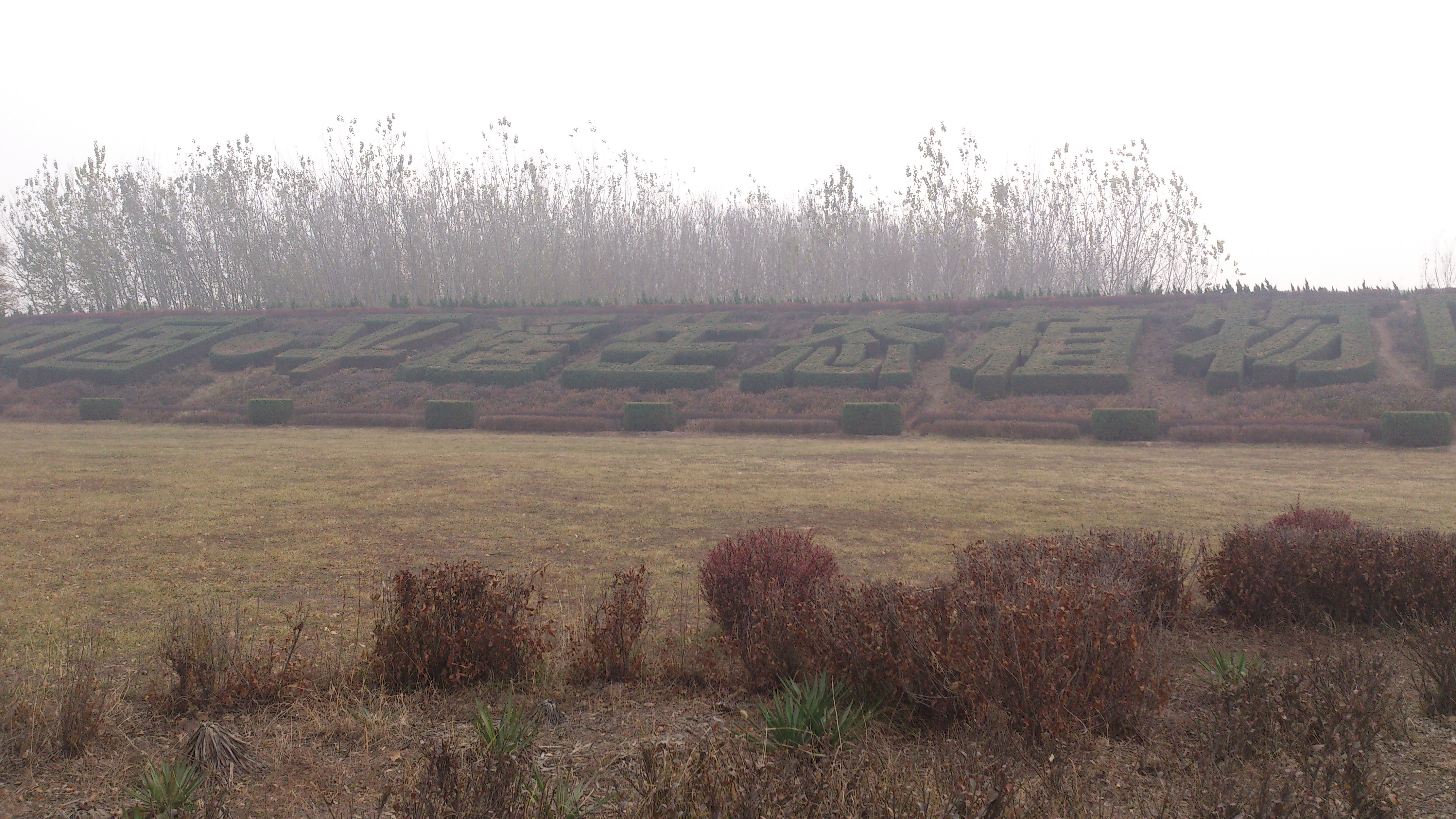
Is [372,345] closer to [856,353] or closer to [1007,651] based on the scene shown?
[856,353]

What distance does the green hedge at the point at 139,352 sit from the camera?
27297mm

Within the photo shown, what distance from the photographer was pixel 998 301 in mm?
28922

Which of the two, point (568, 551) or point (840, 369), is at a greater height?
point (840, 369)

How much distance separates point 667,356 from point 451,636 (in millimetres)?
22063

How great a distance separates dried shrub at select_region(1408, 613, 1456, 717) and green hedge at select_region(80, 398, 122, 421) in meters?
27.0

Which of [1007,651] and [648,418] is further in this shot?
[648,418]

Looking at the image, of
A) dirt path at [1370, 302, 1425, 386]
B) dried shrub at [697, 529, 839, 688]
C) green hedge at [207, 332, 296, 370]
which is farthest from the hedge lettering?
dried shrub at [697, 529, 839, 688]

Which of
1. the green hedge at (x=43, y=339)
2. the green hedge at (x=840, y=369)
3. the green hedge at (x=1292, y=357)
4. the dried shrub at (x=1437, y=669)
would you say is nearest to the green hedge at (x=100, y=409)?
the green hedge at (x=43, y=339)

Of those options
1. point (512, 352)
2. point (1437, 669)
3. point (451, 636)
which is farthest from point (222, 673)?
point (512, 352)

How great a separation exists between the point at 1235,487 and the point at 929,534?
17.8ft

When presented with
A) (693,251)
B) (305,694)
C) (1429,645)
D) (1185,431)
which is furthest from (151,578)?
(693,251)

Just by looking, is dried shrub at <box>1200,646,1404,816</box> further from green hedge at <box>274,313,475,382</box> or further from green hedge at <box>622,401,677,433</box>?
green hedge at <box>274,313,475,382</box>

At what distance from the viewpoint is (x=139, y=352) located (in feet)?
96.4

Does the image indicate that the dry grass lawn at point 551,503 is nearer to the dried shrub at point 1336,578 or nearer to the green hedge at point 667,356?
the dried shrub at point 1336,578
